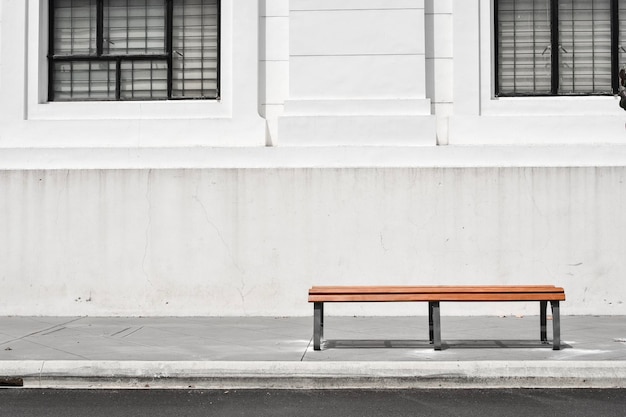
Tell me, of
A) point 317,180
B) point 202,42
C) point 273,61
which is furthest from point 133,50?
point 317,180

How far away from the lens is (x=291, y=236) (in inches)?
522

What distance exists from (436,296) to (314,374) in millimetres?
1794

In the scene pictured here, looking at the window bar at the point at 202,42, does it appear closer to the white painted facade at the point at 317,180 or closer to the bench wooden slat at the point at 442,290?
the white painted facade at the point at 317,180

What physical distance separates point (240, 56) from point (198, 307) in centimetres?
391

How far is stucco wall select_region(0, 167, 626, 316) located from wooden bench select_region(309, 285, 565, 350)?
324 cm

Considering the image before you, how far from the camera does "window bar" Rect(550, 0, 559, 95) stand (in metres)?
14.0

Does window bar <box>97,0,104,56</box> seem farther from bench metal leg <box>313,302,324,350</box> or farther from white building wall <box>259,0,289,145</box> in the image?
bench metal leg <box>313,302,324,350</box>

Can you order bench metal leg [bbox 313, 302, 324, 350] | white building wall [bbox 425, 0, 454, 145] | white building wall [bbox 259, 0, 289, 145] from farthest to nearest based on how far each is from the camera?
white building wall [bbox 259, 0, 289, 145], white building wall [bbox 425, 0, 454, 145], bench metal leg [bbox 313, 302, 324, 350]

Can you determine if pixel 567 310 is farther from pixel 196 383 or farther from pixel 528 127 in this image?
pixel 196 383

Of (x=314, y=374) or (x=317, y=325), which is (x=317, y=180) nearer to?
(x=317, y=325)

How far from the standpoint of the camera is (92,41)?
14656 mm

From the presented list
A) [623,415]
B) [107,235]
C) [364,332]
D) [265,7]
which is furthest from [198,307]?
[623,415]

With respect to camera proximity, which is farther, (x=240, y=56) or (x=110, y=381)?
(x=240, y=56)

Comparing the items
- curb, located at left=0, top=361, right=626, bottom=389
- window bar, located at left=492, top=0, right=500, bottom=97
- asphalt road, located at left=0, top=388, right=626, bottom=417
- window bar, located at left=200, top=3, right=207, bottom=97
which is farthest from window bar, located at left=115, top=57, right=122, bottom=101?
asphalt road, located at left=0, top=388, right=626, bottom=417
